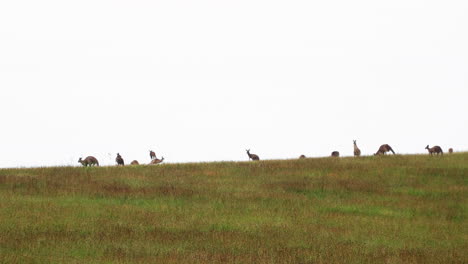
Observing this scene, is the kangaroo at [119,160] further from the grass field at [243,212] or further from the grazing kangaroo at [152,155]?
the grass field at [243,212]

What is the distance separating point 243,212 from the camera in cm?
2209

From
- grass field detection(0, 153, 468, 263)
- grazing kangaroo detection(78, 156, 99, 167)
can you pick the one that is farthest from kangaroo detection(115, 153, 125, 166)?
grass field detection(0, 153, 468, 263)

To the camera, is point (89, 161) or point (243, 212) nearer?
point (243, 212)

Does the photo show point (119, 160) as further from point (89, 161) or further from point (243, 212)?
point (243, 212)

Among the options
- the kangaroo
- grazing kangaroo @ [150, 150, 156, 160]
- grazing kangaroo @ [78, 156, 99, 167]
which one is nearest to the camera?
grazing kangaroo @ [78, 156, 99, 167]

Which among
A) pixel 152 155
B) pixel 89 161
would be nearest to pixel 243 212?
pixel 89 161

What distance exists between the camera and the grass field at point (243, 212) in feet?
53.2

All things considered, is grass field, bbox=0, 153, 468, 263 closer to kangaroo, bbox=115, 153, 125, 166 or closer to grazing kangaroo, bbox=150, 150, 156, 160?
kangaroo, bbox=115, 153, 125, 166

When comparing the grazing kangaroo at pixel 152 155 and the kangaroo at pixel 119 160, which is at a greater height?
the grazing kangaroo at pixel 152 155

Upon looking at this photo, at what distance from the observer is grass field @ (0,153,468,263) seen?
16203 millimetres

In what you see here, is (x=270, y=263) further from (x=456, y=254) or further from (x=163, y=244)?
(x=456, y=254)

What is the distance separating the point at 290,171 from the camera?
30.3 m

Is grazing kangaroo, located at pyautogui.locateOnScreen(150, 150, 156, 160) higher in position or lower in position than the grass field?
higher

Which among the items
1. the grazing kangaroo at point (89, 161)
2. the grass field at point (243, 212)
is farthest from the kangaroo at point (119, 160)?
the grass field at point (243, 212)
